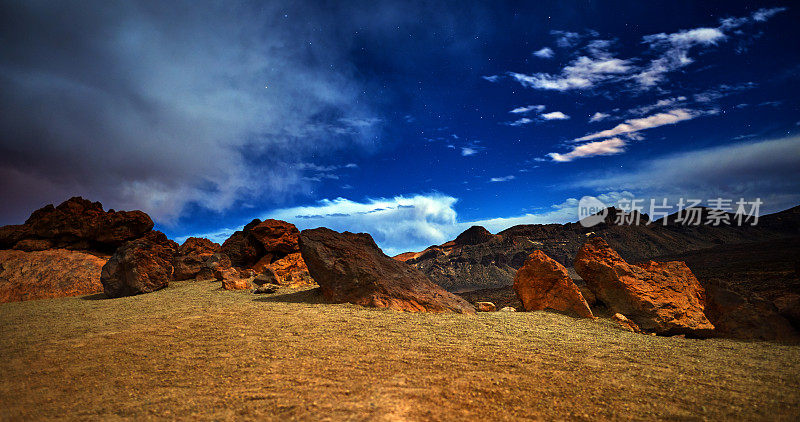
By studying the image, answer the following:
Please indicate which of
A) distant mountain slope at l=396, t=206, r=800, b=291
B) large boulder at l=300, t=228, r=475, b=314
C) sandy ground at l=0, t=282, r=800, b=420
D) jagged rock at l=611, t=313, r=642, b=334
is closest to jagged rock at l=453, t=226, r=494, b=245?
distant mountain slope at l=396, t=206, r=800, b=291

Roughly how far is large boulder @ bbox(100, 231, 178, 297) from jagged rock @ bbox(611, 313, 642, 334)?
14.1m

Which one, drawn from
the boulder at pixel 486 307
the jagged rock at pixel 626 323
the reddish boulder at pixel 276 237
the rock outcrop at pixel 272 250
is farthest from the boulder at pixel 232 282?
the jagged rock at pixel 626 323

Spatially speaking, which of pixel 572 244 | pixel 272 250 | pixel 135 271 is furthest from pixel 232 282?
pixel 572 244

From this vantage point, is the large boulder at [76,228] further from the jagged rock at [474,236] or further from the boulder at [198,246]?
the jagged rock at [474,236]

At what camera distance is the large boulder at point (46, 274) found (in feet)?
39.2

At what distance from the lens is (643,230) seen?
68.0 meters

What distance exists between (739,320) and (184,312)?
12.3m

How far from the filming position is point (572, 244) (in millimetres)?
65312

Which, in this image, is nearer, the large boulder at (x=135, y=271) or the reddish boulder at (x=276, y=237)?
the large boulder at (x=135, y=271)

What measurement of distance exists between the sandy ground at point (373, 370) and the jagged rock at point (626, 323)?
3.17ft

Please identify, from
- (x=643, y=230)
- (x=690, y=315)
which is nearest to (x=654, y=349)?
(x=690, y=315)

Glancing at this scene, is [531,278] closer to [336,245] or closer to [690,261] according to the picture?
[336,245]

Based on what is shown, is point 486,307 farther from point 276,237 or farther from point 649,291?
point 276,237

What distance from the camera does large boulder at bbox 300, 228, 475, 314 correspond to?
8641mm
